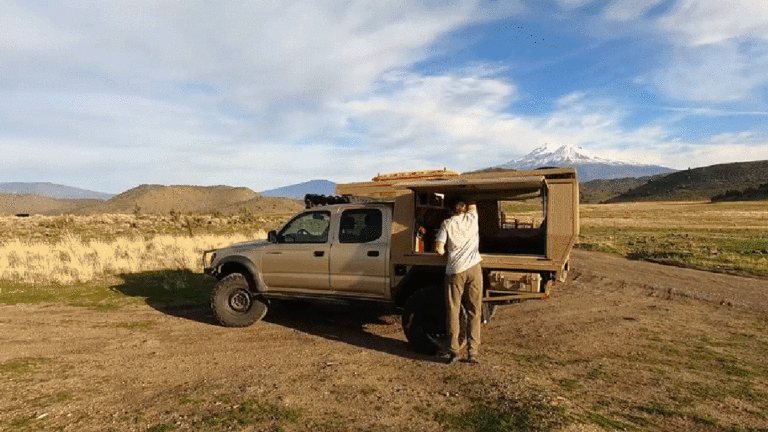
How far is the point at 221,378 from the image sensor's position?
5434 millimetres

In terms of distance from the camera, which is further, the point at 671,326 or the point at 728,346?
the point at 671,326

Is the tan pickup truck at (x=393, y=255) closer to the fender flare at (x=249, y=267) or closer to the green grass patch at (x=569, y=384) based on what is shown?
the fender flare at (x=249, y=267)

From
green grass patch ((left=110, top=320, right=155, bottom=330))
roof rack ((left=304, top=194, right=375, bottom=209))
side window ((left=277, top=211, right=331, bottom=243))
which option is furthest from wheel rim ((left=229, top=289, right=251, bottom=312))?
roof rack ((left=304, top=194, right=375, bottom=209))

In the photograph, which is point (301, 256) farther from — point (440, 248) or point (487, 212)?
point (487, 212)

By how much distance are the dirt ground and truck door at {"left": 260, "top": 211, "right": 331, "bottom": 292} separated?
813mm

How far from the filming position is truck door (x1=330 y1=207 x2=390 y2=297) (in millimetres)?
6922

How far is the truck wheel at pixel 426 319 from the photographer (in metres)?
6.32

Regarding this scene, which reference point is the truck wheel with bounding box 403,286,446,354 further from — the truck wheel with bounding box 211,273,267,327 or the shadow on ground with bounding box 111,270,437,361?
the truck wheel with bounding box 211,273,267,327

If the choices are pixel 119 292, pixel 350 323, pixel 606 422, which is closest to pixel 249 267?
pixel 350 323

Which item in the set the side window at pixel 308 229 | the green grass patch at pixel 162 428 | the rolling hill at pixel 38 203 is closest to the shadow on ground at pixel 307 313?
the side window at pixel 308 229

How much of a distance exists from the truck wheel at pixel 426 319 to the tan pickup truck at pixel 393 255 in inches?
0.5

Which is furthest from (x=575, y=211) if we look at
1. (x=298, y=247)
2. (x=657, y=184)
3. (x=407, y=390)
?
(x=657, y=184)

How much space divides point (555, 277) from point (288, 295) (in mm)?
4178

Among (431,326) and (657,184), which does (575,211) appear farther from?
(657,184)
